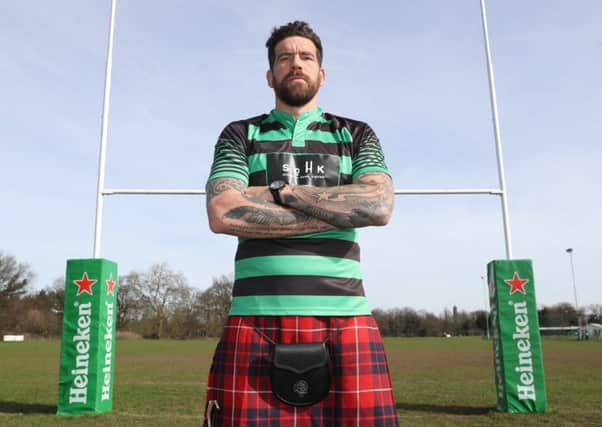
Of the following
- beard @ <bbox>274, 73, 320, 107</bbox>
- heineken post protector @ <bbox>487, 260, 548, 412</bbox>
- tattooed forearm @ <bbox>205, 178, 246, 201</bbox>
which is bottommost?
heineken post protector @ <bbox>487, 260, 548, 412</bbox>

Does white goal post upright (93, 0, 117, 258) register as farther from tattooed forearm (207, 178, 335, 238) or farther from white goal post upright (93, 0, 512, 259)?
tattooed forearm (207, 178, 335, 238)

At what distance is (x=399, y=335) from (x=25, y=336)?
55.5 meters

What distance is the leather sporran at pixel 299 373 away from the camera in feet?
5.79

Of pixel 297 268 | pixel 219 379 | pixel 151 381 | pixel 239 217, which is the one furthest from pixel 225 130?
pixel 151 381

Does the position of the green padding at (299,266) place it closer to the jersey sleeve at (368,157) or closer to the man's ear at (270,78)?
the jersey sleeve at (368,157)

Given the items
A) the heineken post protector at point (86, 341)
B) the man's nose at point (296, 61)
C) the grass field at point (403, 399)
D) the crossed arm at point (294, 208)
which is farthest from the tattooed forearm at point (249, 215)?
the heineken post protector at point (86, 341)

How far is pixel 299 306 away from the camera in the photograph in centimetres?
184

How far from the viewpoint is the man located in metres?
1.79

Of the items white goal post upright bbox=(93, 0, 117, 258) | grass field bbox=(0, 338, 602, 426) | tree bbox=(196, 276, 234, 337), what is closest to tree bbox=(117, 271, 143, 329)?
tree bbox=(196, 276, 234, 337)

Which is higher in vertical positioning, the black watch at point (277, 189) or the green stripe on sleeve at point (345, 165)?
the green stripe on sleeve at point (345, 165)

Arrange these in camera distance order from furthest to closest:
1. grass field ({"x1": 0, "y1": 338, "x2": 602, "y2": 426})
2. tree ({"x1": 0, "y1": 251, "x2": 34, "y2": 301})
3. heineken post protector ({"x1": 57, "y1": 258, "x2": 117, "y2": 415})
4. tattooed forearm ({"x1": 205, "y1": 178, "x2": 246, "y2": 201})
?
tree ({"x1": 0, "y1": 251, "x2": 34, "y2": 301})
heineken post protector ({"x1": 57, "y1": 258, "x2": 117, "y2": 415})
grass field ({"x1": 0, "y1": 338, "x2": 602, "y2": 426})
tattooed forearm ({"x1": 205, "y1": 178, "x2": 246, "y2": 201})

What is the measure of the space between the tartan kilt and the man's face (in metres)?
0.91

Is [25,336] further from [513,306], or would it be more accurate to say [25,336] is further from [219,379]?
[219,379]

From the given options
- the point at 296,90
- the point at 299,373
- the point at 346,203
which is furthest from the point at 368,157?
the point at 299,373
